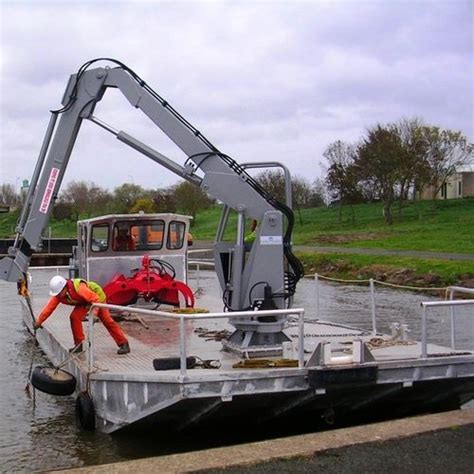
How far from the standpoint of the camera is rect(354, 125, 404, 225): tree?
45844 millimetres

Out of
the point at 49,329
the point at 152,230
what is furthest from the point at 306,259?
the point at 49,329

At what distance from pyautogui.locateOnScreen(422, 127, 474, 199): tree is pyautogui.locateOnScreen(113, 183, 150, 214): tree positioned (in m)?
26.6

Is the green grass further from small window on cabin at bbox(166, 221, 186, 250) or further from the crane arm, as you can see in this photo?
the crane arm

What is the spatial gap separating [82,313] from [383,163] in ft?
129

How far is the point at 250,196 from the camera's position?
29.5 ft

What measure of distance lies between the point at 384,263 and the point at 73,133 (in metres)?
21.3

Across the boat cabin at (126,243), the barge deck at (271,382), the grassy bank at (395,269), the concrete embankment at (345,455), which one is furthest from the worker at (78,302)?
the grassy bank at (395,269)

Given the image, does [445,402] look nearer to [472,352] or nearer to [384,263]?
[472,352]

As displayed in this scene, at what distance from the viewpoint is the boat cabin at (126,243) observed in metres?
14.1

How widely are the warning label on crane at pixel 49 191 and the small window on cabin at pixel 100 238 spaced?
3790mm

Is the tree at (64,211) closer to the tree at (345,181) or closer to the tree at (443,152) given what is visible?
the tree at (345,181)

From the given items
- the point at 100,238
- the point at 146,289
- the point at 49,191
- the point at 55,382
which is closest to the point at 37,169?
the point at 49,191

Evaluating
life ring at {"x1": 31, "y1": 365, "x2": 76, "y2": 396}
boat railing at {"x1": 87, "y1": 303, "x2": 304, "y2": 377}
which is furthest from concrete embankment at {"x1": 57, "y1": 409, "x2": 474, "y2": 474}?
life ring at {"x1": 31, "y1": 365, "x2": 76, "y2": 396}

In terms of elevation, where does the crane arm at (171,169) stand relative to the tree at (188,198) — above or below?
below
